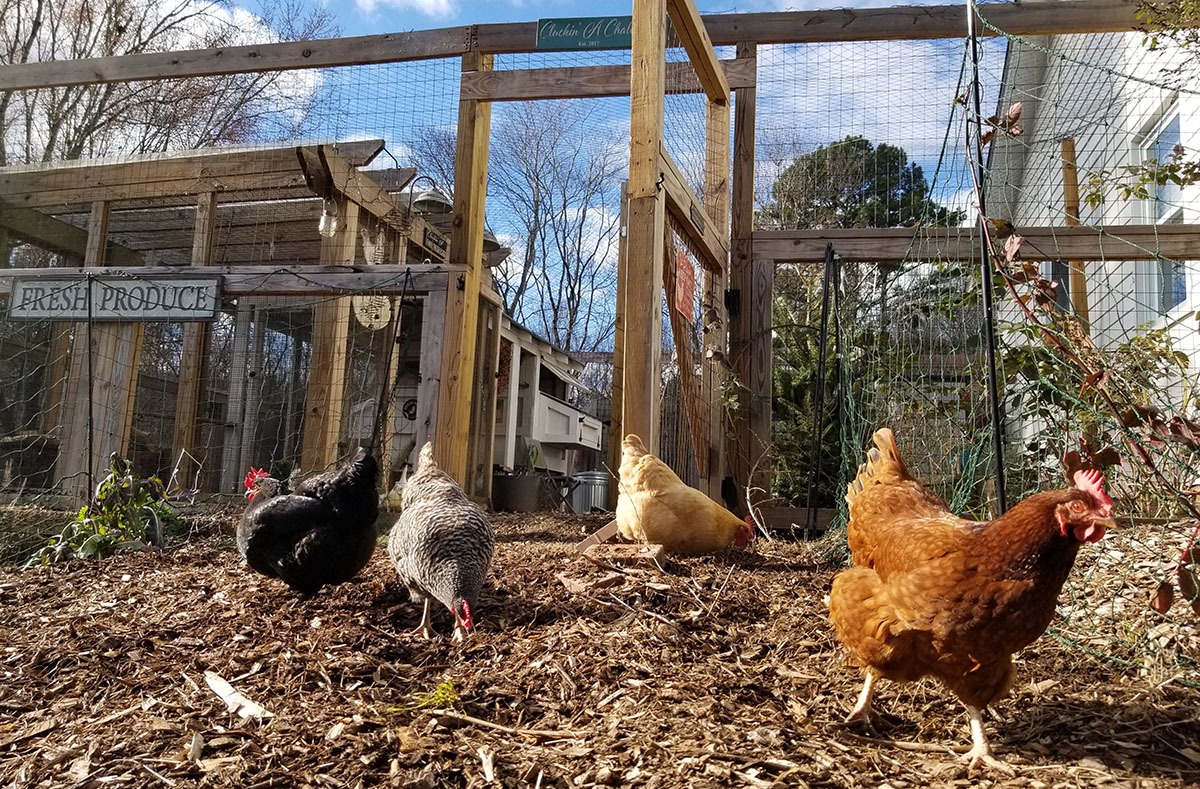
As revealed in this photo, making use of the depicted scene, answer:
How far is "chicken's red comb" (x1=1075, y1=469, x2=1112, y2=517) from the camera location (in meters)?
1.73

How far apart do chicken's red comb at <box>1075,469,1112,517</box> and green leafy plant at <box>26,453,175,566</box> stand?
485 cm

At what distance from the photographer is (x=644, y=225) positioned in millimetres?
3850

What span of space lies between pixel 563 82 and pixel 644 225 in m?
2.11

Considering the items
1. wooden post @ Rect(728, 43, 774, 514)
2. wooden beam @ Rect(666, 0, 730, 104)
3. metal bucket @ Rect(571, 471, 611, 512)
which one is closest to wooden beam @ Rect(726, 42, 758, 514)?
wooden post @ Rect(728, 43, 774, 514)

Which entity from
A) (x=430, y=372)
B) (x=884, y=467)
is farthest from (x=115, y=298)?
(x=884, y=467)

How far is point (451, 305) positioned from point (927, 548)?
4.06 meters

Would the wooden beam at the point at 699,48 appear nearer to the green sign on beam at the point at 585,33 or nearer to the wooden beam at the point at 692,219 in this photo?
the green sign on beam at the point at 585,33

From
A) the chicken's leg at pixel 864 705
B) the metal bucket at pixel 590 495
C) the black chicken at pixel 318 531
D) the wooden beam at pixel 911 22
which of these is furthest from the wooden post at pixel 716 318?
the metal bucket at pixel 590 495

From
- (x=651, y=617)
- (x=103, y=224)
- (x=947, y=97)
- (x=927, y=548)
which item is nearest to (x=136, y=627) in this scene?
(x=651, y=617)

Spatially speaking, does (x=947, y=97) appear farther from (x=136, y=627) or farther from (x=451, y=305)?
(x=136, y=627)

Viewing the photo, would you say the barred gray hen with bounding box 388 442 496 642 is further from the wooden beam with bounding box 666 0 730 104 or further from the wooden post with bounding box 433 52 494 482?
the wooden beam with bounding box 666 0 730 104

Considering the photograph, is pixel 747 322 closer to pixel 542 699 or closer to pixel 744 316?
pixel 744 316

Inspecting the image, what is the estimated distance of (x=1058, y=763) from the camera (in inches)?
74.6

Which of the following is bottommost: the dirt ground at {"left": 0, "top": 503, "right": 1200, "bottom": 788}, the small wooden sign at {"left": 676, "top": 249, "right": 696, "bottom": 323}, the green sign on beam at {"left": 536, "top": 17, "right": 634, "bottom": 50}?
the dirt ground at {"left": 0, "top": 503, "right": 1200, "bottom": 788}
